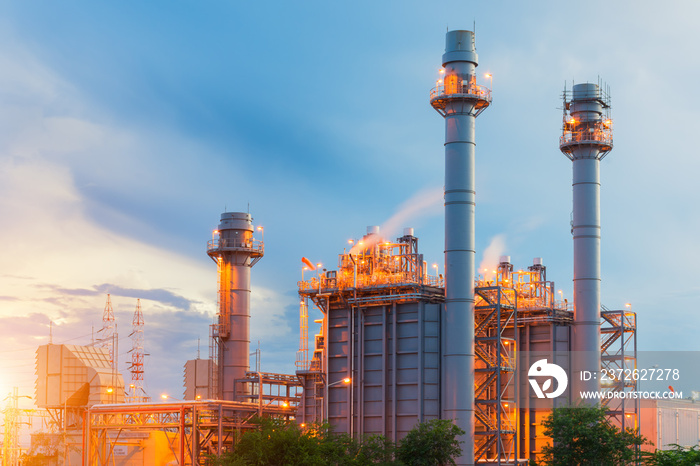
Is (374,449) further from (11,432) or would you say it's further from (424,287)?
(11,432)

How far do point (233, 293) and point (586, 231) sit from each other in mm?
37850

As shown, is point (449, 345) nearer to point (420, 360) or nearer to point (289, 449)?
point (420, 360)

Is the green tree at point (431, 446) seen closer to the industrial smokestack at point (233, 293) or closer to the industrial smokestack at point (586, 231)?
the industrial smokestack at point (586, 231)

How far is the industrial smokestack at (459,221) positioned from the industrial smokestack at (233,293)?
33421 mm

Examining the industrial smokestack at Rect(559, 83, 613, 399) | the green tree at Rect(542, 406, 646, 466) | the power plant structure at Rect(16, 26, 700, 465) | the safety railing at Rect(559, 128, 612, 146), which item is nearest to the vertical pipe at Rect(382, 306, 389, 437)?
the power plant structure at Rect(16, 26, 700, 465)

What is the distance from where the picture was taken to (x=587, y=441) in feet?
240

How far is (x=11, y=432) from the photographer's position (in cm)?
12031

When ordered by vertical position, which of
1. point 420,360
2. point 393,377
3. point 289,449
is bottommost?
point 289,449

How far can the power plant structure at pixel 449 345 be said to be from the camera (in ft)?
250

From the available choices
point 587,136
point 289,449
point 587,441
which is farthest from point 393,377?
point 587,136

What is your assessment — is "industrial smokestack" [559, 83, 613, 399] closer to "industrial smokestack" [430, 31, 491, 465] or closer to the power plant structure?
the power plant structure

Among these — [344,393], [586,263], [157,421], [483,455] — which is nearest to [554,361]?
[586,263]

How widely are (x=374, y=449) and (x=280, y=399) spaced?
23.5 meters

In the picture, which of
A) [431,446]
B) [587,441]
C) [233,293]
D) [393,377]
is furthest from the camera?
[233,293]
